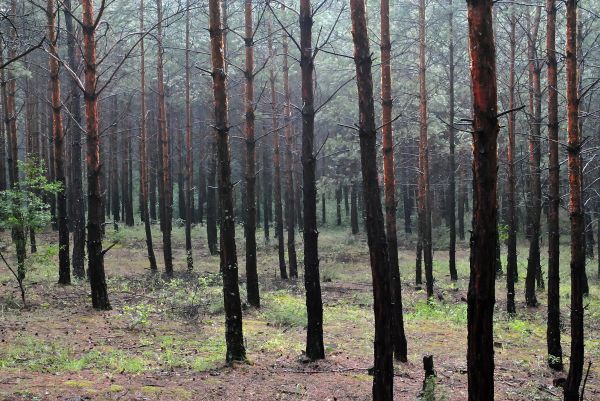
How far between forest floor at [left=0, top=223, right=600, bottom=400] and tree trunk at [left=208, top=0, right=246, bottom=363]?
671 millimetres

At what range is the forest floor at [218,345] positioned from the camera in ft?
24.8

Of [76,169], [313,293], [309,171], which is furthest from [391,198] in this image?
[76,169]

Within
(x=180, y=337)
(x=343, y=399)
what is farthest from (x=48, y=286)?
(x=343, y=399)

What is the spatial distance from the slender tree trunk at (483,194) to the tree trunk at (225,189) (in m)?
4.30

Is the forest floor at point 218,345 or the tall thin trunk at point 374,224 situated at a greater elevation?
the tall thin trunk at point 374,224

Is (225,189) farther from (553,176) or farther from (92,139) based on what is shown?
(553,176)

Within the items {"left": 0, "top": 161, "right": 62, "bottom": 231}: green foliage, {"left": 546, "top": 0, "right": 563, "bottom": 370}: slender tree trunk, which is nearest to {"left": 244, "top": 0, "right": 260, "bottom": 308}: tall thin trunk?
{"left": 0, "top": 161, "right": 62, "bottom": 231}: green foliage

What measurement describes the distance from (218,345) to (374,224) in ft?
15.6

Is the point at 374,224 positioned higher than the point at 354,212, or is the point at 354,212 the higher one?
the point at 374,224

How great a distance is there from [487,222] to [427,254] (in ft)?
44.2

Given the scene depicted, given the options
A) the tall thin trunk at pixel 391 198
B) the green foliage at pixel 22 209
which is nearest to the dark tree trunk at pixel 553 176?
the tall thin trunk at pixel 391 198

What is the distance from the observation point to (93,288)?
39.1 ft

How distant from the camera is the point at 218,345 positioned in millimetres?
9898

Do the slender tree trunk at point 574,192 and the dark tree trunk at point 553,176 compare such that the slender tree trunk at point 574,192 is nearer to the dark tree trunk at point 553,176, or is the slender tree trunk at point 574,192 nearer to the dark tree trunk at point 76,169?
the dark tree trunk at point 553,176
